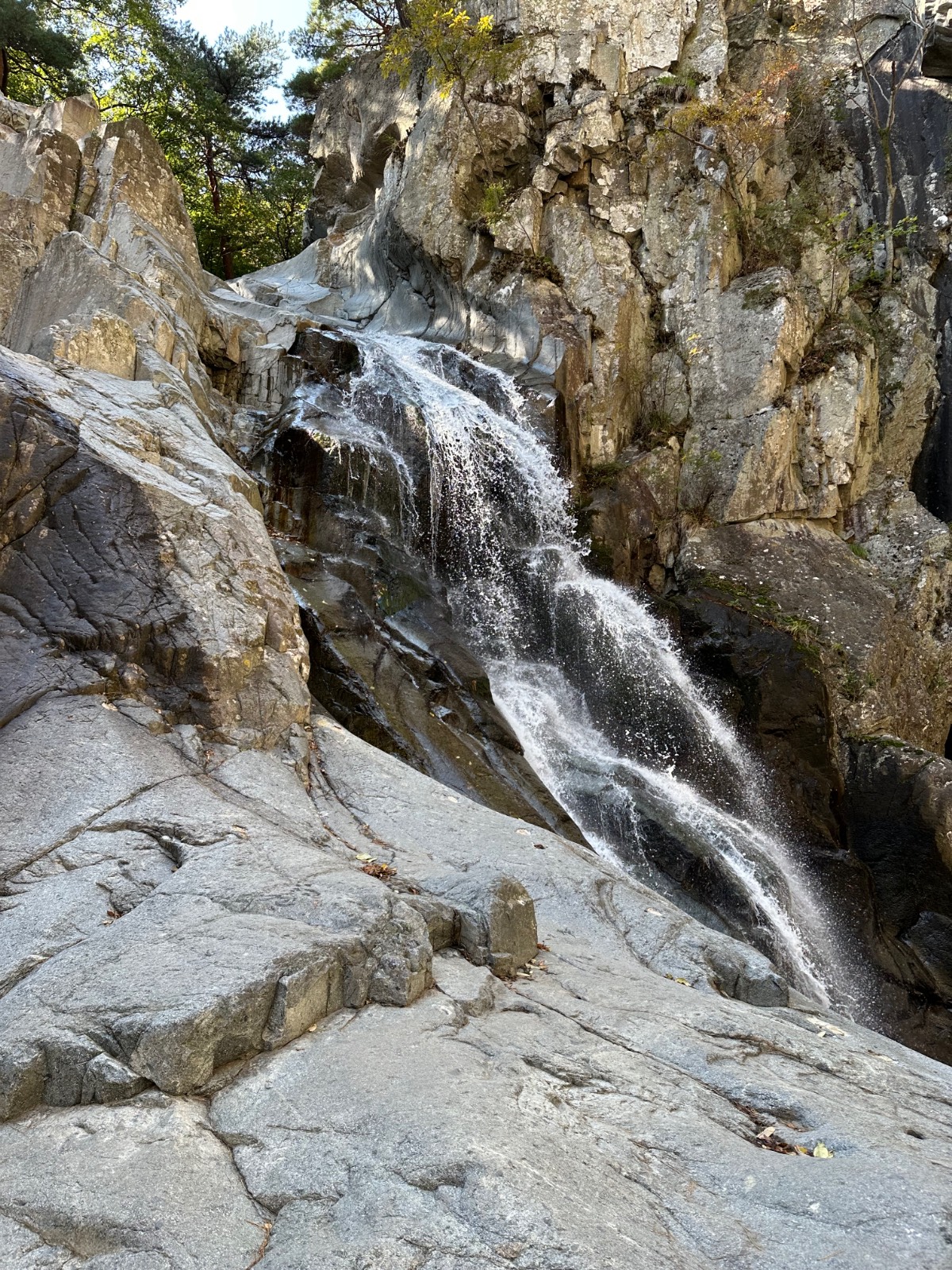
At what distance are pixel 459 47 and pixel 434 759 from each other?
15.6m

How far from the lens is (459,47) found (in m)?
17.1

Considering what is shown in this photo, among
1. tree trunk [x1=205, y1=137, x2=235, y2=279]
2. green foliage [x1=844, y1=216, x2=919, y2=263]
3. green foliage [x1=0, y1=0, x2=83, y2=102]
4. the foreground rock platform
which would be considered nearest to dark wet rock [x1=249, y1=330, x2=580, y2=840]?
the foreground rock platform

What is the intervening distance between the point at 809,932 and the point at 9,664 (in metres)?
8.71

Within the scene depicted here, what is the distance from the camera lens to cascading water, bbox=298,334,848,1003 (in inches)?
376

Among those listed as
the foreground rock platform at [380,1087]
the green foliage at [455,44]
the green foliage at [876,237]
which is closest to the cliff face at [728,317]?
the green foliage at [876,237]

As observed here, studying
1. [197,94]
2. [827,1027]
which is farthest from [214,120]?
[827,1027]

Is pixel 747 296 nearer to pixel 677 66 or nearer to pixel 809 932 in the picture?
pixel 677 66

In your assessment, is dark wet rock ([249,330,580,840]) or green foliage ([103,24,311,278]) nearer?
dark wet rock ([249,330,580,840])

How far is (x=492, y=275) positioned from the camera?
659 inches

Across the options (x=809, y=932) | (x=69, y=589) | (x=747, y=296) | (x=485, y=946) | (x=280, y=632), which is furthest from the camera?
(x=747, y=296)

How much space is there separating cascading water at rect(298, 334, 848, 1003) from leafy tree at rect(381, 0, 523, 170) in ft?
21.6

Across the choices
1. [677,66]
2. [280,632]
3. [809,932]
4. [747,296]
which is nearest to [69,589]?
[280,632]

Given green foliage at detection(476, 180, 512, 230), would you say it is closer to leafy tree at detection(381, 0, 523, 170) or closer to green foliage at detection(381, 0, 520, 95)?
leafy tree at detection(381, 0, 523, 170)

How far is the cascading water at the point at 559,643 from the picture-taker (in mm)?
9562
